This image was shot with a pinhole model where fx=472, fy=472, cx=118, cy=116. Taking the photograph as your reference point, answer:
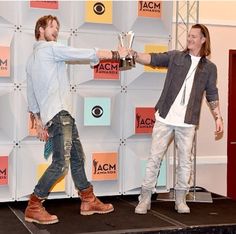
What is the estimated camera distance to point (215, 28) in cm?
539

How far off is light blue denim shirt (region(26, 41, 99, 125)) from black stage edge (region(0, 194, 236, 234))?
0.76m

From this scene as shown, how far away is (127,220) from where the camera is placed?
3551mm

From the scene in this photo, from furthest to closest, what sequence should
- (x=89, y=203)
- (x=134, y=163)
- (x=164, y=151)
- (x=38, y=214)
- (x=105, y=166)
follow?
1. (x=134, y=163)
2. (x=105, y=166)
3. (x=164, y=151)
4. (x=89, y=203)
5. (x=38, y=214)

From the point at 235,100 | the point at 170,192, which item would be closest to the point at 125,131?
the point at 170,192

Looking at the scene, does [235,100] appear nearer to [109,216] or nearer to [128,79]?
[128,79]

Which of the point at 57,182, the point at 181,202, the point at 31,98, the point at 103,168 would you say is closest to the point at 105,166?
the point at 103,168

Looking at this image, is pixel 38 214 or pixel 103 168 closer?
pixel 38 214

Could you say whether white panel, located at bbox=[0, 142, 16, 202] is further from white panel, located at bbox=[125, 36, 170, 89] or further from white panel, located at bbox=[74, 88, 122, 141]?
white panel, located at bbox=[125, 36, 170, 89]

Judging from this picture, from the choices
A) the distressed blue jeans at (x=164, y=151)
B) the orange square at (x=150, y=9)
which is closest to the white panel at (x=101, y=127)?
the distressed blue jeans at (x=164, y=151)

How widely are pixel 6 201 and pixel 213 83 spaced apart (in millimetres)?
1953

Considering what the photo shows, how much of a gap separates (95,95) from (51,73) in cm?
83

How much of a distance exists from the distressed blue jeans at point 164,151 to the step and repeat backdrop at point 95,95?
0.51m

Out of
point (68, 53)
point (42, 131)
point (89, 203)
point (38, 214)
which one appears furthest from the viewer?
point (89, 203)

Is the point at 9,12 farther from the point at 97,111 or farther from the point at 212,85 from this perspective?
the point at 212,85
